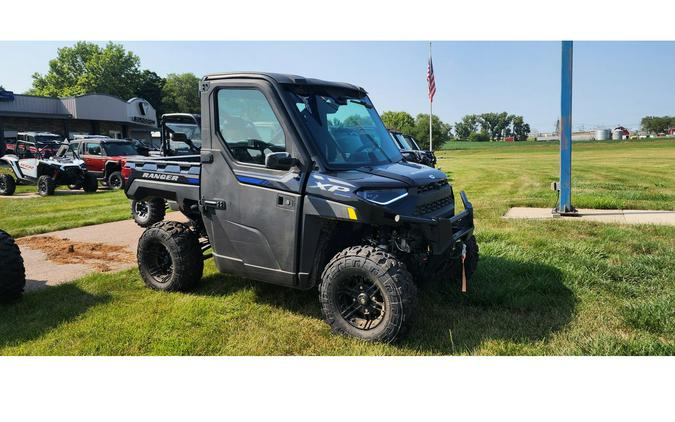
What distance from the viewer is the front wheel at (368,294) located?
11.8ft

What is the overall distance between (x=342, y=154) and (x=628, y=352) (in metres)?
2.71

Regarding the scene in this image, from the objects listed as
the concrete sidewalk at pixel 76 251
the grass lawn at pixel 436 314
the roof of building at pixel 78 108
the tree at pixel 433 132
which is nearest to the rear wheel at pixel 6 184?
the concrete sidewalk at pixel 76 251

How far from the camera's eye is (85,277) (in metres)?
5.68

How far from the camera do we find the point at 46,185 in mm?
15477

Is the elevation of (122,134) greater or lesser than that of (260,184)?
greater

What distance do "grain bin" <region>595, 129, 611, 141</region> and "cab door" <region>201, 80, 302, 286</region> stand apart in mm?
97260

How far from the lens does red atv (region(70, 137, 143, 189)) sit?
696 inches

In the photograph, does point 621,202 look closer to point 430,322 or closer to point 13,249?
point 430,322

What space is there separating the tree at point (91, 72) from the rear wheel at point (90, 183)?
52.4m

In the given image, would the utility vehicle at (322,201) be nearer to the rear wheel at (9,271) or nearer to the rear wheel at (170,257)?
the rear wheel at (170,257)

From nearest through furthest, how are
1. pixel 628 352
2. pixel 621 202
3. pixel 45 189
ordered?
pixel 628 352
pixel 621 202
pixel 45 189

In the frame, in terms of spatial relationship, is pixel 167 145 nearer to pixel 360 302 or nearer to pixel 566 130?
pixel 360 302

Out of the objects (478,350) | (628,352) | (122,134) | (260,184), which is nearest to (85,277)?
(260,184)

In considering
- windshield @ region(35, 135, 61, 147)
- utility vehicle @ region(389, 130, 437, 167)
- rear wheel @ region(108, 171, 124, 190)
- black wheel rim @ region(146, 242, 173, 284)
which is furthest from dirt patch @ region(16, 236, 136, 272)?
windshield @ region(35, 135, 61, 147)
